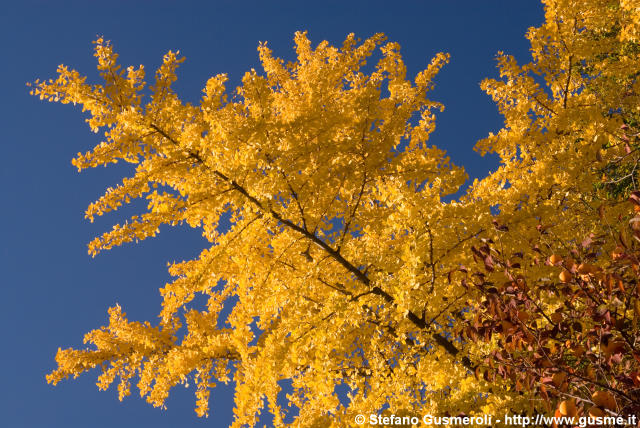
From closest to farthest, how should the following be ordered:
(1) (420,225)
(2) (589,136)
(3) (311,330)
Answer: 1. (1) (420,225)
2. (3) (311,330)
3. (2) (589,136)

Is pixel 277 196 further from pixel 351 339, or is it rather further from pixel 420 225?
pixel 351 339

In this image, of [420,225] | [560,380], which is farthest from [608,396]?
[420,225]

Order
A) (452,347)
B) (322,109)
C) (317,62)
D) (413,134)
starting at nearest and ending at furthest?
(452,347) → (322,109) → (413,134) → (317,62)

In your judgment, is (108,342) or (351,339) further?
(108,342)

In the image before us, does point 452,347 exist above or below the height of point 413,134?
below

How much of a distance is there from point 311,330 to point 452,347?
1.50 m

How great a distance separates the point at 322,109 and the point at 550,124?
3.19 meters

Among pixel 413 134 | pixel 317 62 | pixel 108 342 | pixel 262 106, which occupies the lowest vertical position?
pixel 108 342

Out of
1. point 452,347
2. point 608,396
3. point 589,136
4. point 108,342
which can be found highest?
point 589,136

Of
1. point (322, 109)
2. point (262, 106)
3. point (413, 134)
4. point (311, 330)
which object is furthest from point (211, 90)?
point (413, 134)

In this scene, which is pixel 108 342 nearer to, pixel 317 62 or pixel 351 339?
pixel 351 339

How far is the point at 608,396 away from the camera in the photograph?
108 inches

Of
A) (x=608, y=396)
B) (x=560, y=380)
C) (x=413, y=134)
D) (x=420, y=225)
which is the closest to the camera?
(x=608, y=396)

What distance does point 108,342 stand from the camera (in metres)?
8.22
